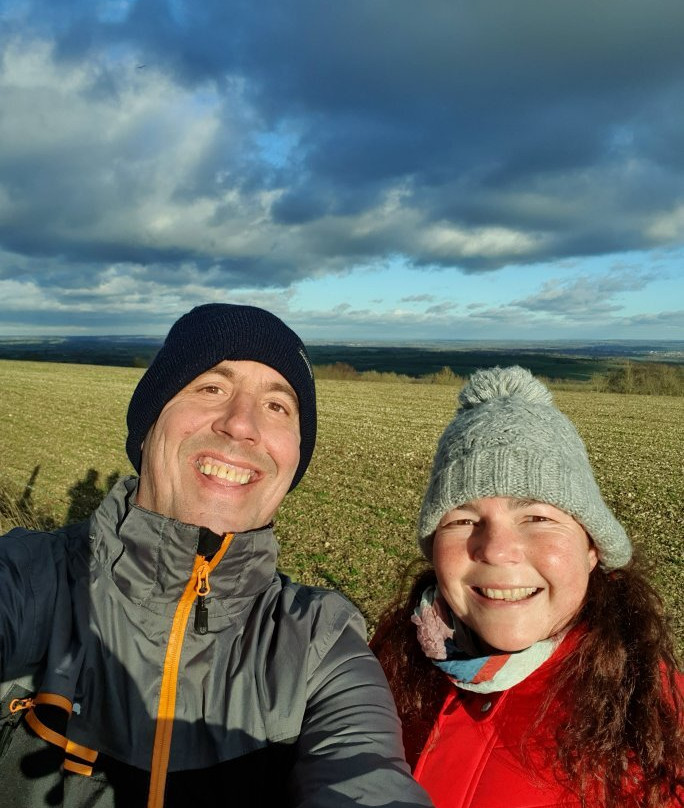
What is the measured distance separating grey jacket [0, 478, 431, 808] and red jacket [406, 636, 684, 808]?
1.22 ft

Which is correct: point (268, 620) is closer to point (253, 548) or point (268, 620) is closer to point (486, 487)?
point (253, 548)

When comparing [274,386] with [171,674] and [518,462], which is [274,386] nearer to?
[518,462]

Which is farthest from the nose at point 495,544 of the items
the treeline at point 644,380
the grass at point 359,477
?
the treeline at point 644,380

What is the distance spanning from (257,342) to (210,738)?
1658 millimetres

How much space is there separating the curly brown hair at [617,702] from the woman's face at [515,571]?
6.3 inches

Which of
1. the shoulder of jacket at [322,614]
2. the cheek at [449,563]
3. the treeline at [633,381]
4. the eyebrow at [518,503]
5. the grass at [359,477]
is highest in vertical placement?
the eyebrow at [518,503]

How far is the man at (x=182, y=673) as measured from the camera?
6.19 ft

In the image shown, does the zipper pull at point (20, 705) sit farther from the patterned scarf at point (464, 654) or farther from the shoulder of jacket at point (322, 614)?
the patterned scarf at point (464, 654)

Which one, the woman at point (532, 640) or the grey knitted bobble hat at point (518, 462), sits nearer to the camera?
the woman at point (532, 640)

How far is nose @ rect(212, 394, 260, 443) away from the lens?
8.62 ft

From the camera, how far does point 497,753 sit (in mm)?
Result: 2199

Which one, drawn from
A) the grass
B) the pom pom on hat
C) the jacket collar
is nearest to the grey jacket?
the jacket collar

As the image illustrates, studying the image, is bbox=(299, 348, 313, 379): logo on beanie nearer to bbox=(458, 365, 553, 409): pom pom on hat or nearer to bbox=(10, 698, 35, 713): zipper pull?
bbox=(458, 365, 553, 409): pom pom on hat

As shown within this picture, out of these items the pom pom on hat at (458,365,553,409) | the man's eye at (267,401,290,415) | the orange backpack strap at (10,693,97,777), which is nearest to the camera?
the orange backpack strap at (10,693,97,777)
